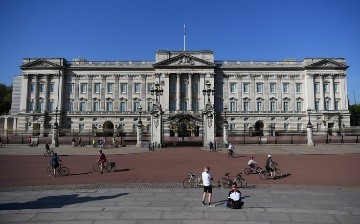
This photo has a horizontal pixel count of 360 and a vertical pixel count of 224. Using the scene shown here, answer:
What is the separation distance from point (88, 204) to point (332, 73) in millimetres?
74761

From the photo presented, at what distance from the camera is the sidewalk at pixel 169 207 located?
11672mm

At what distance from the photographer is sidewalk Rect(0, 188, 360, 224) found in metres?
11.7

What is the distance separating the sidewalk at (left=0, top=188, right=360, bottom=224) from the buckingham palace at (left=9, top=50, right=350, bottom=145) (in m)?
55.6

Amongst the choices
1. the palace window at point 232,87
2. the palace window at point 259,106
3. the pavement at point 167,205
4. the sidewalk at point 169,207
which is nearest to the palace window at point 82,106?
the palace window at point 232,87

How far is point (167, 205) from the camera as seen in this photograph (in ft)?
45.1

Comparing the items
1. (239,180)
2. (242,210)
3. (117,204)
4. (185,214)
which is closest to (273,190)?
(239,180)

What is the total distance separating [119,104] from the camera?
7675 cm

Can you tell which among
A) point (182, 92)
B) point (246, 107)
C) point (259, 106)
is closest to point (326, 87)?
point (259, 106)

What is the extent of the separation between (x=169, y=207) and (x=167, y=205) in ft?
1.25

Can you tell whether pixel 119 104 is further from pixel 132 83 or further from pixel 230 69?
pixel 230 69

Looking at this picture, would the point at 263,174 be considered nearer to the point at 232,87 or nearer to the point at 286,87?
the point at 232,87

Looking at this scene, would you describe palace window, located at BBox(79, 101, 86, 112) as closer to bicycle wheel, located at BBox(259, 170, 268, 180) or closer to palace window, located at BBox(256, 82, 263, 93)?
palace window, located at BBox(256, 82, 263, 93)

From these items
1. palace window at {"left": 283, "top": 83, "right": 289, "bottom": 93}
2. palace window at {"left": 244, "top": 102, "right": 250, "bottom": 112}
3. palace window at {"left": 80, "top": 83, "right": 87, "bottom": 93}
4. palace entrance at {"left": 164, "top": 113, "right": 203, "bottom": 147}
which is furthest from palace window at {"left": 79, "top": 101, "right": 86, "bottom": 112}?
palace window at {"left": 283, "top": 83, "right": 289, "bottom": 93}

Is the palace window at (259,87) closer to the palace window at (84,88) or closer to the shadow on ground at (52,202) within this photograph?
the palace window at (84,88)
